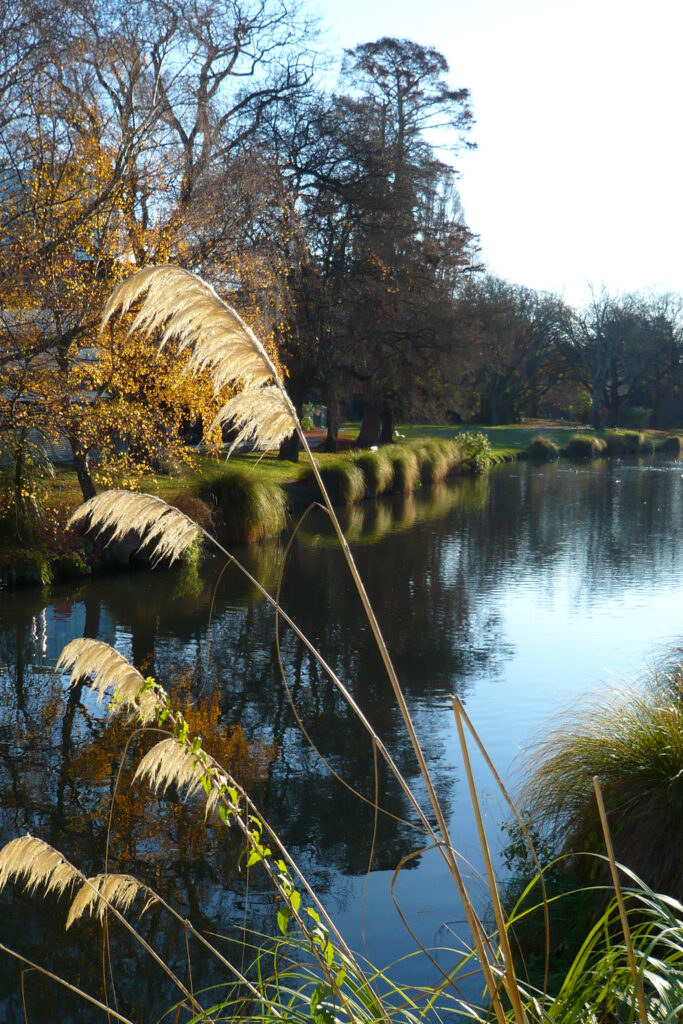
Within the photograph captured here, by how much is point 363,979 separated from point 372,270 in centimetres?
2517

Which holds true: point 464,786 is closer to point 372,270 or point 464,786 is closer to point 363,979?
point 363,979

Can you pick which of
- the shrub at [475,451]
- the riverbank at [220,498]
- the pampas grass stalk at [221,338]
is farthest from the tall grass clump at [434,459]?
the pampas grass stalk at [221,338]

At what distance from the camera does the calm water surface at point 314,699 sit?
4.66 meters

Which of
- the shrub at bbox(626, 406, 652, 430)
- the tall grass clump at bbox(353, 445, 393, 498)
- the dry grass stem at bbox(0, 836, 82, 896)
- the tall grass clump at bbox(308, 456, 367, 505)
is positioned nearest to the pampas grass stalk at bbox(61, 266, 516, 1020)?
the dry grass stem at bbox(0, 836, 82, 896)

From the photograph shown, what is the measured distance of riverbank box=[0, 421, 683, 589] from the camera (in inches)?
484

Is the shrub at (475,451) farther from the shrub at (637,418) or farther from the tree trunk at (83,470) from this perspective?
the shrub at (637,418)

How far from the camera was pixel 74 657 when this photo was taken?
249 centimetres

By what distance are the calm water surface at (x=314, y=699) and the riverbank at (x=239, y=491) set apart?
469 millimetres

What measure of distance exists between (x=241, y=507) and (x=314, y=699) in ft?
25.6

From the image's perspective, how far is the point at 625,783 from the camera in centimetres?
409

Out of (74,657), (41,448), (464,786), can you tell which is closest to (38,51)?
(41,448)

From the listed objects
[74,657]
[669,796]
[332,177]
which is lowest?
[669,796]

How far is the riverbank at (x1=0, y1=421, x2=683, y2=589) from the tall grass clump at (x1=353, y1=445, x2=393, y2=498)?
2cm

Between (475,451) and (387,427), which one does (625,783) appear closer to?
(475,451)
